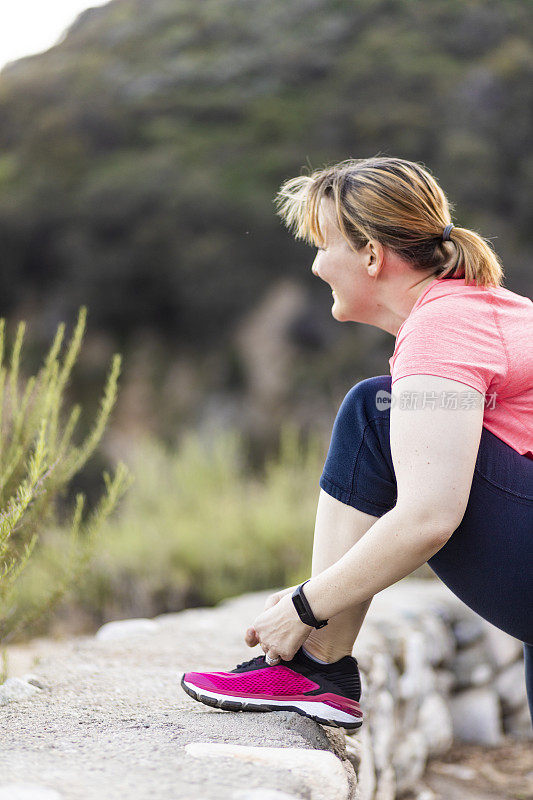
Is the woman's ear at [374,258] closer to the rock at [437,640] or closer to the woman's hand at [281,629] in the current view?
the woman's hand at [281,629]

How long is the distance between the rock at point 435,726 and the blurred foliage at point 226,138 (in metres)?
9.63

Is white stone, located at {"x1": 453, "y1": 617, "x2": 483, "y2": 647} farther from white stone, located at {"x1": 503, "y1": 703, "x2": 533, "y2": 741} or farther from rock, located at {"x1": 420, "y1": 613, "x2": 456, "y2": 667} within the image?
white stone, located at {"x1": 503, "y1": 703, "x2": 533, "y2": 741}

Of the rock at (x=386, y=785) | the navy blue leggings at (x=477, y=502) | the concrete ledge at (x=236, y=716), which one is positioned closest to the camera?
the concrete ledge at (x=236, y=716)

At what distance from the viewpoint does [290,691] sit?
60.2 inches

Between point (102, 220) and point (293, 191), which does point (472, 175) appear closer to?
point (102, 220)

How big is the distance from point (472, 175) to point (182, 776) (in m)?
12.4

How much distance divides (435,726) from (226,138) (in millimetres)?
13491

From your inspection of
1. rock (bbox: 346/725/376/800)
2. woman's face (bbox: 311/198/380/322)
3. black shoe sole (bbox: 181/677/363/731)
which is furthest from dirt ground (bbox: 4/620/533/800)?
woman's face (bbox: 311/198/380/322)

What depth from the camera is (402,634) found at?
2461 millimetres

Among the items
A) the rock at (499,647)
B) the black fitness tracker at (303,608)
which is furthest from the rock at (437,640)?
the black fitness tracker at (303,608)

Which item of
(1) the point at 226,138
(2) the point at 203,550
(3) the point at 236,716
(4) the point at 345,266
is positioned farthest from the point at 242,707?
(1) the point at 226,138

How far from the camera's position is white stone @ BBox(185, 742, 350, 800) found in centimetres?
120

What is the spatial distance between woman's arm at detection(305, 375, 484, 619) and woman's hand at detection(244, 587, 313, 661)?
0.22m

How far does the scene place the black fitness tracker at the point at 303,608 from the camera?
138 centimetres
